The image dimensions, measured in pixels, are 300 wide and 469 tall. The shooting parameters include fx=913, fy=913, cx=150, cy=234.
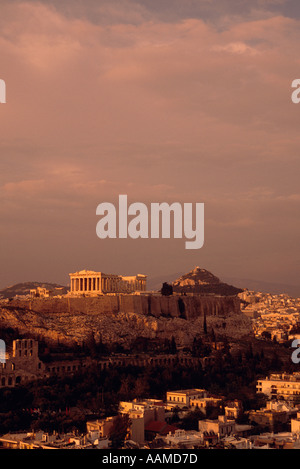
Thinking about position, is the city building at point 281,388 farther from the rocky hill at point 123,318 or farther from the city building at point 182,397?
the rocky hill at point 123,318

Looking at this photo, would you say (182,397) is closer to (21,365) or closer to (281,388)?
(281,388)

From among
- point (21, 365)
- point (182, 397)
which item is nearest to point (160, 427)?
point (182, 397)

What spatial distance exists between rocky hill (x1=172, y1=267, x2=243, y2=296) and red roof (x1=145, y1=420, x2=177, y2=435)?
5946 centimetres

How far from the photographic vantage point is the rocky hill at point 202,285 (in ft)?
317

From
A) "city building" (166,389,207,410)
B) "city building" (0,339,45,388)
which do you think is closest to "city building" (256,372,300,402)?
"city building" (166,389,207,410)

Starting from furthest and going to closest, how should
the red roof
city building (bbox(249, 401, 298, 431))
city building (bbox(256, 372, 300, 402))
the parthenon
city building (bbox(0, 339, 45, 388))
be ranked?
1. the parthenon
2. city building (bbox(256, 372, 300, 402))
3. city building (bbox(0, 339, 45, 388))
4. city building (bbox(249, 401, 298, 431))
5. the red roof

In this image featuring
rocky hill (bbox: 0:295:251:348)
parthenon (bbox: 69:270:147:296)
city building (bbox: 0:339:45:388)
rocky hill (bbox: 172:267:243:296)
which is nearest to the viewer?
city building (bbox: 0:339:45:388)

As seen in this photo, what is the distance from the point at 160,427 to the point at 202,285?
6907 centimetres

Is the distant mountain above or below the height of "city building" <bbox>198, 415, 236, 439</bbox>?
above

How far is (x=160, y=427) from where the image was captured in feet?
105

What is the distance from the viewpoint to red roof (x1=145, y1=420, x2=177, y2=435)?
3158 centimetres

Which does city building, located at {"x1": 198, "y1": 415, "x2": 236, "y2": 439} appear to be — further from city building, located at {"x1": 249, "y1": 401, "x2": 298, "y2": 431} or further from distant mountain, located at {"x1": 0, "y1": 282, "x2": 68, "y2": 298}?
distant mountain, located at {"x1": 0, "y1": 282, "x2": 68, "y2": 298}

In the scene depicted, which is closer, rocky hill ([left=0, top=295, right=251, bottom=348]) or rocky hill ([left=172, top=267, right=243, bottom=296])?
rocky hill ([left=0, top=295, right=251, bottom=348])
